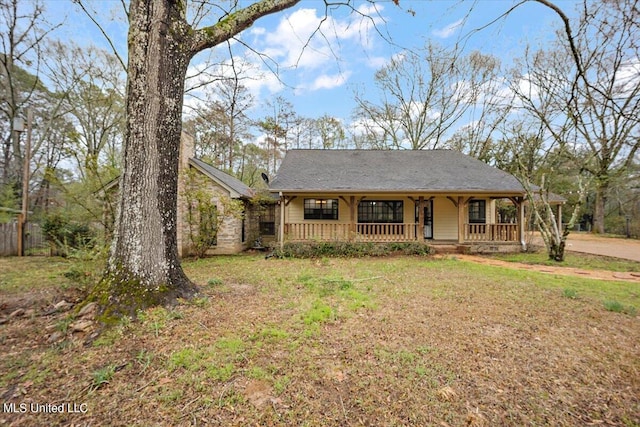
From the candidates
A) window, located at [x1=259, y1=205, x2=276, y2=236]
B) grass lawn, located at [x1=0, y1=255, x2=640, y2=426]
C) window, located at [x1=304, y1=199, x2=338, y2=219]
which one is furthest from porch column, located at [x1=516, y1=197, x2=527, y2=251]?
window, located at [x1=259, y1=205, x2=276, y2=236]

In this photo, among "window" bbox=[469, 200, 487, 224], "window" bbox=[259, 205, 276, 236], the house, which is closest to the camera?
the house

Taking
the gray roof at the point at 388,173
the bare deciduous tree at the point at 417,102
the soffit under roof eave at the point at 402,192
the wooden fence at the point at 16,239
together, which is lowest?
the wooden fence at the point at 16,239

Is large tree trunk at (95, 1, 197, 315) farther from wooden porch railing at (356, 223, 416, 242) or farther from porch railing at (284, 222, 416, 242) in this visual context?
wooden porch railing at (356, 223, 416, 242)

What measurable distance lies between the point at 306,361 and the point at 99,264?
3.84 metres

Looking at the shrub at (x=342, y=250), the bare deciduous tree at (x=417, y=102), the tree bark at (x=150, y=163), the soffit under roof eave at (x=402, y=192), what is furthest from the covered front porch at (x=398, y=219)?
the bare deciduous tree at (x=417, y=102)

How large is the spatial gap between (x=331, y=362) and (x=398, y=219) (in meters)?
10.8

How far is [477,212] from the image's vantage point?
13.4 m

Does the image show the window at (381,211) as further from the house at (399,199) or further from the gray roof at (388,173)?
the gray roof at (388,173)

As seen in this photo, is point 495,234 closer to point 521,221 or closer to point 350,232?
point 521,221

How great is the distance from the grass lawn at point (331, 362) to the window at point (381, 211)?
26.3 feet

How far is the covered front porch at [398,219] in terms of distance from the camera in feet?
37.7

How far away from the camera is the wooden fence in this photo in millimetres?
10188

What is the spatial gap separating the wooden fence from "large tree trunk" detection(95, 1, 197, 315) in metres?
10.9

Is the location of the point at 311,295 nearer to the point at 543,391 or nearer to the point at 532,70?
the point at 543,391
